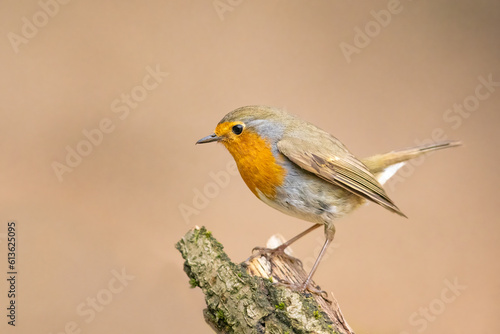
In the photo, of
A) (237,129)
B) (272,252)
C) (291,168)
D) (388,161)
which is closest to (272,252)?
(272,252)

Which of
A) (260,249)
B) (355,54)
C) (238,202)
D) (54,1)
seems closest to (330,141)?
(260,249)

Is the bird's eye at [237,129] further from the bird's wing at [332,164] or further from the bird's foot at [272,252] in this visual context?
the bird's foot at [272,252]

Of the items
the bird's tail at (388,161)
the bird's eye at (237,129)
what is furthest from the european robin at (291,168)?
the bird's tail at (388,161)

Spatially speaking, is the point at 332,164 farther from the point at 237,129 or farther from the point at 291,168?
the point at 237,129

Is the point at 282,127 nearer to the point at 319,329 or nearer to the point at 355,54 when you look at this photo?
the point at 319,329

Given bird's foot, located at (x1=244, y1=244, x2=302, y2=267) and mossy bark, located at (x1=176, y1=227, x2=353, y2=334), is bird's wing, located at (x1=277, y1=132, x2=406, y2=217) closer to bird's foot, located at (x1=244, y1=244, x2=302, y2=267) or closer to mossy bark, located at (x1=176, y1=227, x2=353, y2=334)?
bird's foot, located at (x1=244, y1=244, x2=302, y2=267)

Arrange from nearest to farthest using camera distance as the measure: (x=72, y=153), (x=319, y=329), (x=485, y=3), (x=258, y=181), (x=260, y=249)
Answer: (x=319, y=329) < (x=258, y=181) < (x=260, y=249) < (x=72, y=153) < (x=485, y=3)

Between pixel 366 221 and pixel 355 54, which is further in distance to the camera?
pixel 355 54
